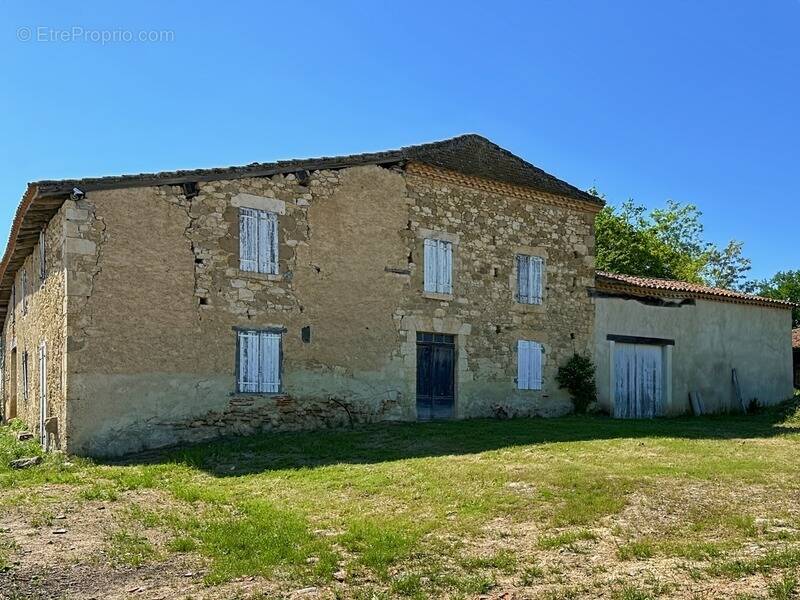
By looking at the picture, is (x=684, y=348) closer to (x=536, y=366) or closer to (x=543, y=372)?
(x=543, y=372)

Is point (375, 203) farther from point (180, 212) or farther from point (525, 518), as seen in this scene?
point (525, 518)

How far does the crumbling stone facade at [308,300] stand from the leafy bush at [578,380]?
0.30 meters

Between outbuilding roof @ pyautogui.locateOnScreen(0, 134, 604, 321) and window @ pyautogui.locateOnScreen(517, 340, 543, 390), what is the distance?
3.67 m

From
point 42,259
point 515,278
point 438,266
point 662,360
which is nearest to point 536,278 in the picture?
point 515,278

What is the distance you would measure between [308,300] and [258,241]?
4.75ft

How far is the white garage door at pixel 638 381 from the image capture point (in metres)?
19.1

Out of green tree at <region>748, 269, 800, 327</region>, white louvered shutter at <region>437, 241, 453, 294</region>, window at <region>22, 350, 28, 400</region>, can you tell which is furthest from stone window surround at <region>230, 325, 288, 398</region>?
green tree at <region>748, 269, 800, 327</region>

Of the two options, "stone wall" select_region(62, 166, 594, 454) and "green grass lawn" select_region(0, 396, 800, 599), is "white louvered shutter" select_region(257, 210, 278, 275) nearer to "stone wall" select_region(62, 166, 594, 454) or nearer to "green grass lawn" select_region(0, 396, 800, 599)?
"stone wall" select_region(62, 166, 594, 454)

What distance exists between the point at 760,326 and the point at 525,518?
16.8m

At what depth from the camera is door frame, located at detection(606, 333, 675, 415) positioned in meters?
19.0

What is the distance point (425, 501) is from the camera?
850 cm

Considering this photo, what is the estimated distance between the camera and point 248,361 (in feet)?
45.8

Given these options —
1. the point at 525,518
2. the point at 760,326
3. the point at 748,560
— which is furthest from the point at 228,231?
the point at 760,326

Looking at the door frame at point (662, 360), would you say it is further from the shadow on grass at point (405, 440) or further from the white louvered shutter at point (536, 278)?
the white louvered shutter at point (536, 278)
